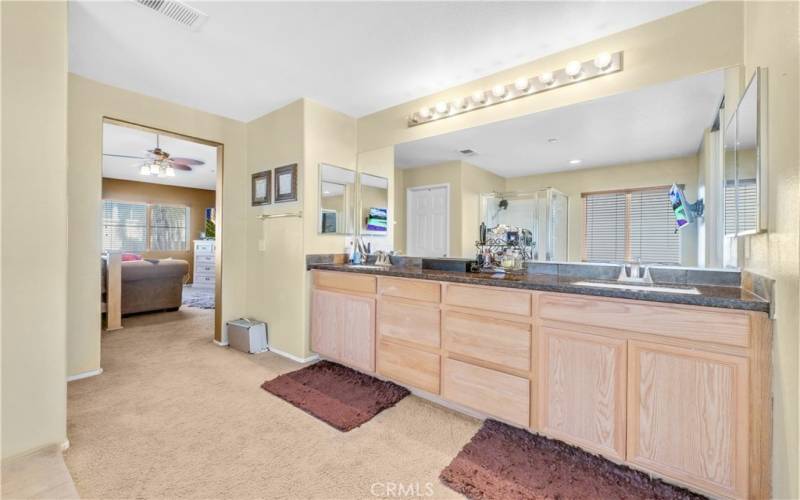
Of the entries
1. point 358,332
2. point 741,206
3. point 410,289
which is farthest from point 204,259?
point 741,206

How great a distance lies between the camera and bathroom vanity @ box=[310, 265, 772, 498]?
1297mm

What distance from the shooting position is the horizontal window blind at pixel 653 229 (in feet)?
6.28

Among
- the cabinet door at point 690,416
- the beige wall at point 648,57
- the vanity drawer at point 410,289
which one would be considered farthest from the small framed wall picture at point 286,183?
the cabinet door at point 690,416

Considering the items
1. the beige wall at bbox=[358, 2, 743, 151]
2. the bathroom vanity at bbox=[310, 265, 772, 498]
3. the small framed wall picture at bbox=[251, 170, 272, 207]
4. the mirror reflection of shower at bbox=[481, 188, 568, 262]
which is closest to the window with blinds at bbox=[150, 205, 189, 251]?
the small framed wall picture at bbox=[251, 170, 272, 207]

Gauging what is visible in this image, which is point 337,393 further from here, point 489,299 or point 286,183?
point 286,183

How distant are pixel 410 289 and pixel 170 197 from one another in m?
7.93

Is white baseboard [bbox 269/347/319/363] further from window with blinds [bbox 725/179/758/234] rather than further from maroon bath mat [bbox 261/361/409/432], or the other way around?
window with blinds [bbox 725/179/758/234]

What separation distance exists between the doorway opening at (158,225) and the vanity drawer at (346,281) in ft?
4.34

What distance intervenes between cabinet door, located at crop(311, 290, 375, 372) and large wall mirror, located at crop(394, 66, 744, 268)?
79 cm

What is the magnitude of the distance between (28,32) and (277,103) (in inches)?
67.2

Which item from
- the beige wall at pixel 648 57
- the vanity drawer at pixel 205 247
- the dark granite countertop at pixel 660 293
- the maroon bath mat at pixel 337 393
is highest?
the beige wall at pixel 648 57

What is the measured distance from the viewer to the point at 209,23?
2023mm

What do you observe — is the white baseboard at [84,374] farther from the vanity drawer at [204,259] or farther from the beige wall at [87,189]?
the vanity drawer at [204,259]

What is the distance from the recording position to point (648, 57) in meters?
1.90
